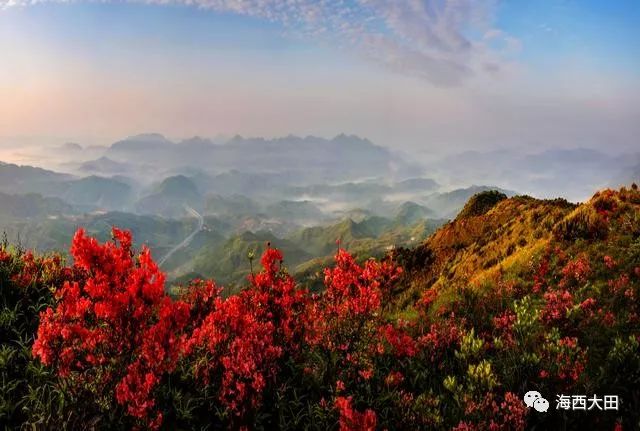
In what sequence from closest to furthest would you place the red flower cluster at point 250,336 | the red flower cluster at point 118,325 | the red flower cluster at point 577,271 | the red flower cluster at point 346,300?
the red flower cluster at point 118,325 → the red flower cluster at point 250,336 → the red flower cluster at point 346,300 → the red flower cluster at point 577,271

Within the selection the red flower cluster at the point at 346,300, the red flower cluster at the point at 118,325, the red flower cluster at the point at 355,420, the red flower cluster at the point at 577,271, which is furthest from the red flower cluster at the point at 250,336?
the red flower cluster at the point at 577,271

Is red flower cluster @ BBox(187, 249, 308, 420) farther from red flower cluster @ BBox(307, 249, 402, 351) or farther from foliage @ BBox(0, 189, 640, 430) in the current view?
red flower cluster @ BBox(307, 249, 402, 351)

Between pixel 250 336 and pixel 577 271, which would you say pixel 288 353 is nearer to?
pixel 250 336

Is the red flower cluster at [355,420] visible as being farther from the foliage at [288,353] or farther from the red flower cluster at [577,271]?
the red flower cluster at [577,271]

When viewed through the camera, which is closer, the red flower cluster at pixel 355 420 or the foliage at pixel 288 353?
the red flower cluster at pixel 355 420

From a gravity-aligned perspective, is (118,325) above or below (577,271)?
above

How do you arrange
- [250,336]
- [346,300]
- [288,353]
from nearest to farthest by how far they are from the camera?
[250,336] → [346,300] → [288,353]

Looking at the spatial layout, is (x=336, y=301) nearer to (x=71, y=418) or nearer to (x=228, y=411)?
(x=228, y=411)

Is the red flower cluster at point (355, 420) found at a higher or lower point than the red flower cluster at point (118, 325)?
lower

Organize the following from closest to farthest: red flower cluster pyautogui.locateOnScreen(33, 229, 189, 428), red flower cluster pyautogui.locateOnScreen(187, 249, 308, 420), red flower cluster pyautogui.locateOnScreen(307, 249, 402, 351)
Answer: red flower cluster pyautogui.locateOnScreen(33, 229, 189, 428), red flower cluster pyautogui.locateOnScreen(187, 249, 308, 420), red flower cluster pyautogui.locateOnScreen(307, 249, 402, 351)

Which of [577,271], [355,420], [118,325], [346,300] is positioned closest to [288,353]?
[346,300]

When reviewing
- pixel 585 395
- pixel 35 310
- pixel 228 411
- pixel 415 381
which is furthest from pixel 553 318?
pixel 35 310

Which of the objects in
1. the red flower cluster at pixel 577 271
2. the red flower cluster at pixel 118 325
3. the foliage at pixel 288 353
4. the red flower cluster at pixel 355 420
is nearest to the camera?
the red flower cluster at pixel 355 420

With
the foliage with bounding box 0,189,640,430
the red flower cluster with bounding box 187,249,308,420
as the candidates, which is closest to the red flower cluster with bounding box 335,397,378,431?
the foliage with bounding box 0,189,640,430
